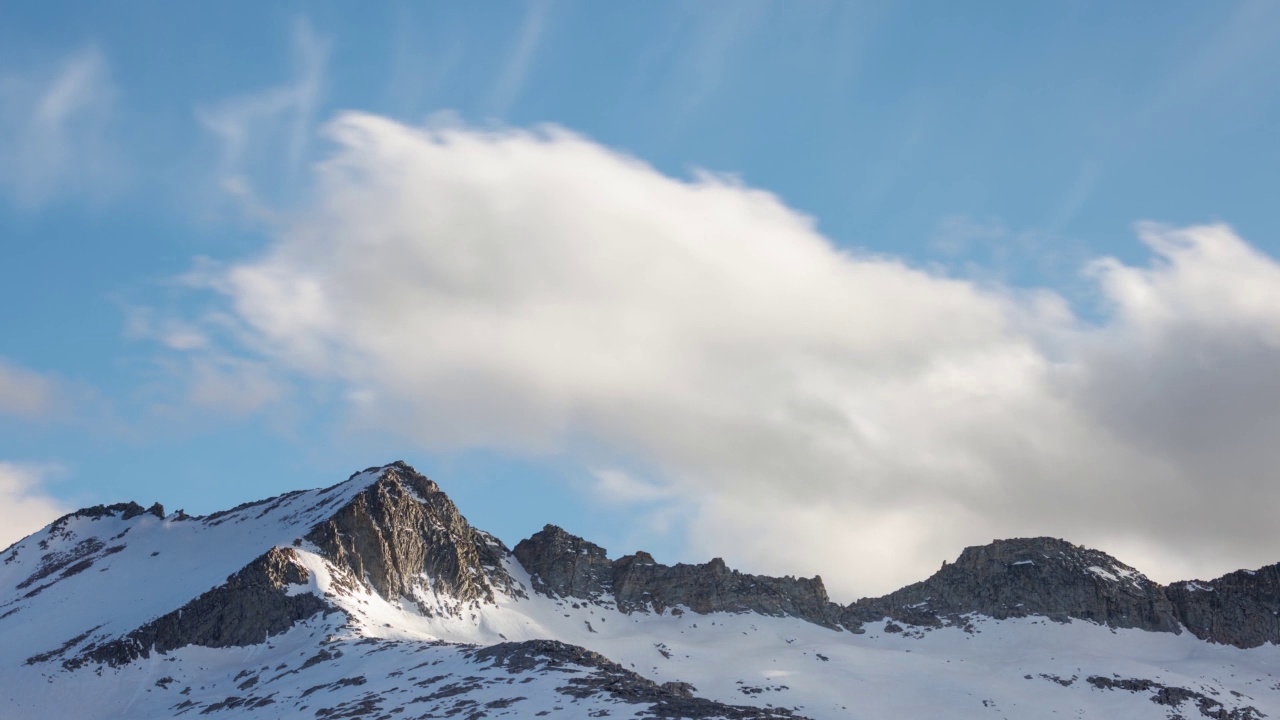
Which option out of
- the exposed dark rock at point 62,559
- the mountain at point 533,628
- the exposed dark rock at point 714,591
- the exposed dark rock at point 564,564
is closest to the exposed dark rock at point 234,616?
the mountain at point 533,628

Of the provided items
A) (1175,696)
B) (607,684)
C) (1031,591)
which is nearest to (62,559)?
(607,684)

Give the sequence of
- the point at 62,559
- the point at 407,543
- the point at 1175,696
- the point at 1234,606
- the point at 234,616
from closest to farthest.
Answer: the point at 234,616
the point at 1175,696
the point at 407,543
the point at 62,559
the point at 1234,606

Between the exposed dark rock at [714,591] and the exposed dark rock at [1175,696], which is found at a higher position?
the exposed dark rock at [714,591]

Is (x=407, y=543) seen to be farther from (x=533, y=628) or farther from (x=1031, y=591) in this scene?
(x=1031, y=591)

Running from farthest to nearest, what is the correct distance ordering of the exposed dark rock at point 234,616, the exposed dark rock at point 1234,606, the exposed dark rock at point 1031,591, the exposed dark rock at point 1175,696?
the exposed dark rock at point 1031,591 → the exposed dark rock at point 1234,606 → the exposed dark rock at point 1175,696 → the exposed dark rock at point 234,616

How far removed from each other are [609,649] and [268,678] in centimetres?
4282

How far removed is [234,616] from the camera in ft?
408

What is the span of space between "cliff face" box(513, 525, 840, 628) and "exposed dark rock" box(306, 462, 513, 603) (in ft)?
31.4

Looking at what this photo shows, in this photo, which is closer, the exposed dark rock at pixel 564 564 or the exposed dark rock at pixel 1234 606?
the exposed dark rock at pixel 1234 606

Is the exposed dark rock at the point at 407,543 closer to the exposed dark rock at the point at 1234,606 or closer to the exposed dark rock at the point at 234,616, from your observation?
the exposed dark rock at the point at 234,616

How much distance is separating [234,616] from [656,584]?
62.6 metres

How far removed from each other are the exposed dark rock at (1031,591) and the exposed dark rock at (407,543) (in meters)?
49.6

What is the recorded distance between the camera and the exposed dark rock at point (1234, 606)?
163 meters

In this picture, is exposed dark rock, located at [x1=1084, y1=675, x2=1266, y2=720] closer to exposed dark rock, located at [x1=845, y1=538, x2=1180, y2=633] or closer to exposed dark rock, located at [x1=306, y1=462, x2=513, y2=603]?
exposed dark rock, located at [x1=845, y1=538, x2=1180, y2=633]
